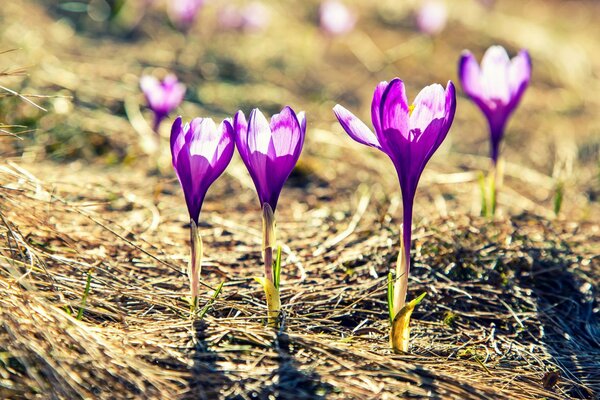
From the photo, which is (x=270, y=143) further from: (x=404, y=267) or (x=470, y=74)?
(x=470, y=74)

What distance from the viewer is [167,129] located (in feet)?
13.2

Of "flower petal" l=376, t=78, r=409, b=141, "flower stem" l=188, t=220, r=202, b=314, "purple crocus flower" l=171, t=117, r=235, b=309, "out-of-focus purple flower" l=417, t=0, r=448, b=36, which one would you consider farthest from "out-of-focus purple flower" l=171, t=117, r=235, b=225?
"out-of-focus purple flower" l=417, t=0, r=448, b=36

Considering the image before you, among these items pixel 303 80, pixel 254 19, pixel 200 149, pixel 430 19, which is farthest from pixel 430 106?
pixel 430 19

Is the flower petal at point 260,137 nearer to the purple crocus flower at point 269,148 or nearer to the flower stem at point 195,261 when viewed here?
the purple crocus flower at point 269,148

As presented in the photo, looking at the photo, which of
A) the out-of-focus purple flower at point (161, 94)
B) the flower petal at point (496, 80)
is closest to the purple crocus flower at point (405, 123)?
the flower petal at point (496, 80)

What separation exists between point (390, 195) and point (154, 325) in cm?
163

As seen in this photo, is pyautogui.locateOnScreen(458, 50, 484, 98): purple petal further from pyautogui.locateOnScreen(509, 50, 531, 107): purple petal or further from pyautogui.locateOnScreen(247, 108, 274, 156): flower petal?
pyautogui.locateOnScreen(247, 108, 274, 156): flower petal

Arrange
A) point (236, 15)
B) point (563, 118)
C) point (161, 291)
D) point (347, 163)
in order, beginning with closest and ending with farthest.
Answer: point (161, 291) < point (347, 163) < point (563, 118) < point (236, 15)

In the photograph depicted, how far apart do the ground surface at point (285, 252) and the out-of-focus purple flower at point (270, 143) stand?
376mm

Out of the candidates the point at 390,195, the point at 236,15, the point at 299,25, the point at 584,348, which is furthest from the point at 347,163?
the point at 299,25

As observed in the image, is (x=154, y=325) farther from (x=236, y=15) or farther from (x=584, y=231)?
(x=236, y=15)

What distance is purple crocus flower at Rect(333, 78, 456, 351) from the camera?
5.99 ft

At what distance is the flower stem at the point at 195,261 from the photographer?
6.35ft

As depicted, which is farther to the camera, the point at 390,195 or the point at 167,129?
the point at 167,129
